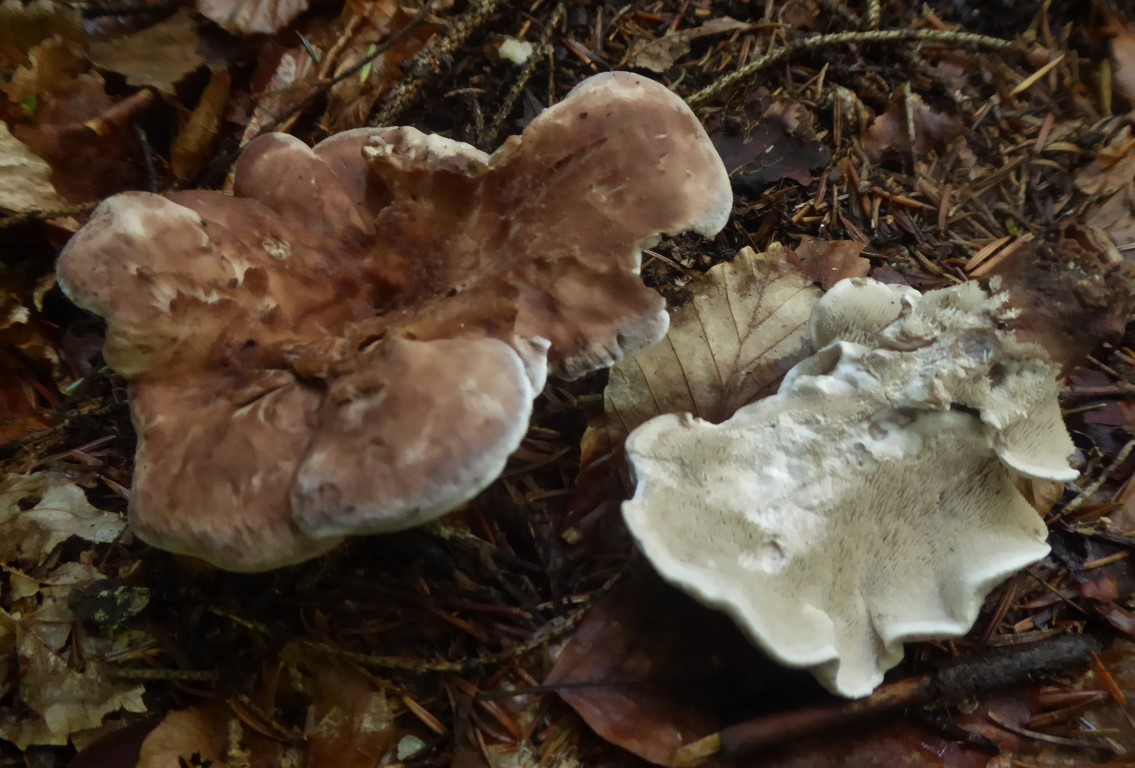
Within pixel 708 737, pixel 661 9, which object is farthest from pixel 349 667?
pixel 661 9

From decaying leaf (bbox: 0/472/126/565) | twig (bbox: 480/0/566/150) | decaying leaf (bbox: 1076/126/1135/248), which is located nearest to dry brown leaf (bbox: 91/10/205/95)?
twig (bbox: 480/0/566/150)

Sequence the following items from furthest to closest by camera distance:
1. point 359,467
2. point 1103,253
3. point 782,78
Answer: point 782,78 → point 1103,253 → point 359,467

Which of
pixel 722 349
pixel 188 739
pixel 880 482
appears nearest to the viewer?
pixel 880 482

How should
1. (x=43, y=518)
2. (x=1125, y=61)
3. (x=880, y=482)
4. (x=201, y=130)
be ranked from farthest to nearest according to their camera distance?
(x=1125, y=61) < (x=201, y=130) < (x=43, y=518) < (x=880, y=482)

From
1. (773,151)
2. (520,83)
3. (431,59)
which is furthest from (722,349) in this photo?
(431,59)

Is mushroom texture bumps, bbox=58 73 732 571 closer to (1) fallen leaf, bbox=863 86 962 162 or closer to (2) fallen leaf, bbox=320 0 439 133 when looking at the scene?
(2) fallen leaf, bbox=320 0 439 133

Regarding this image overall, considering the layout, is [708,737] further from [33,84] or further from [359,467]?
[33,84]

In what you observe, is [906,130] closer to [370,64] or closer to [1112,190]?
[1112,190]
